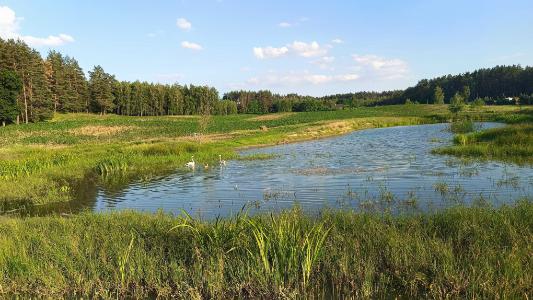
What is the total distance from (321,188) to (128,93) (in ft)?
351

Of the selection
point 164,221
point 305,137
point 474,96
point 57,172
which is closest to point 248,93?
point 474,96

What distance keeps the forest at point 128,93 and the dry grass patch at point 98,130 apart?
14.0 meters

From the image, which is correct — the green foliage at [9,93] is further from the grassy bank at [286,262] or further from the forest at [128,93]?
the grassy bank at [286,262]

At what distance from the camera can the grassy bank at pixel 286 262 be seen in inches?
256

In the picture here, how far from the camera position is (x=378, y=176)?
21.6 metres

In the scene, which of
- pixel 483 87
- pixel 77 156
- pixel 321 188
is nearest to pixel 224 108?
pixel 483 87

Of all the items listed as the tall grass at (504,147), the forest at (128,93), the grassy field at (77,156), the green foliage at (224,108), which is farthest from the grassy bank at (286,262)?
the green foliage at (224,108)

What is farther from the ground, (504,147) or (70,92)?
(70,92)

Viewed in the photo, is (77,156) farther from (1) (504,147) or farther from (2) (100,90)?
(2) (100,90)

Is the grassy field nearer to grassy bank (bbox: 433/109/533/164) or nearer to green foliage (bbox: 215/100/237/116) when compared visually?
grassy bank (bbox: 433/109/533/164)

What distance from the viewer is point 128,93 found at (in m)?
116

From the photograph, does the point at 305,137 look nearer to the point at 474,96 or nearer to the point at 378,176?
the point at 378,176

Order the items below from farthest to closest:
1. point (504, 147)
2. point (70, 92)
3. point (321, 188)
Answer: point (70, 92)
point (504, 147)
point (321, 188)

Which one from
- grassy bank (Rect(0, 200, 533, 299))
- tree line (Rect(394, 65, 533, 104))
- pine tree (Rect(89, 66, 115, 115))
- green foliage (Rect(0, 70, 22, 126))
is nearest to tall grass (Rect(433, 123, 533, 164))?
grassy bank (Rect(0, 200, 533, 299))
